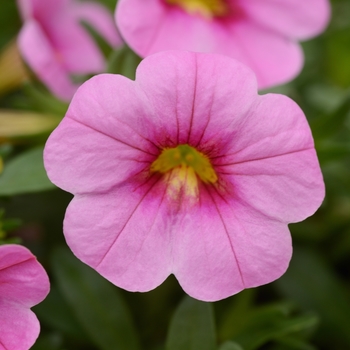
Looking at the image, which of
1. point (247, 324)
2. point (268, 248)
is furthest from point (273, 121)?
point (247, 324)

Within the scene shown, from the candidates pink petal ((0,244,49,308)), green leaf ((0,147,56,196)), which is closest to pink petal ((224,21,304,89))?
green leaf ((0,147,56,196))

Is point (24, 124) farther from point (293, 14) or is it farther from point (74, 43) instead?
point (293, 14)

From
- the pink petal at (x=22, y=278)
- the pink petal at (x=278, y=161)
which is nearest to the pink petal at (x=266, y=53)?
the pink petal at (x=278, y=161)

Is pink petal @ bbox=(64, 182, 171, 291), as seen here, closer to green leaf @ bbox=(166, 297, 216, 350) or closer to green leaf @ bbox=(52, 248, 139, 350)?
green leaf @ bbox=(166, 297, 216, 350)

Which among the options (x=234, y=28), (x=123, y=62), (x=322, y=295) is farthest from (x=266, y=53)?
(x=322, y=295)

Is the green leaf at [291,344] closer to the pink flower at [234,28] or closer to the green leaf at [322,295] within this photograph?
the green leaf at [322,295]

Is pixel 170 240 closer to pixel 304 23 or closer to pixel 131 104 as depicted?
pixel 131 104
